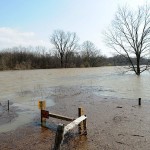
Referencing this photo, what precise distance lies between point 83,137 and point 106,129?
1.20 meters

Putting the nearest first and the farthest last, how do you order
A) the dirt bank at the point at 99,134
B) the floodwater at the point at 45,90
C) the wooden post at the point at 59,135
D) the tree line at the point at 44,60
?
the wooden post at the point at 59,135 → the dirt bank at the point at 99,134 → the floodwater at the point at 45,90 → the tree line at the point at 44,60

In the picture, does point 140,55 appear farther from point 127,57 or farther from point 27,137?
point 27,137

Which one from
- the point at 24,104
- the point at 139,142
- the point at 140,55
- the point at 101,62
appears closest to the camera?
the point at 139,142

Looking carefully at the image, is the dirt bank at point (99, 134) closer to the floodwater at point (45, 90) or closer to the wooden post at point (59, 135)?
the wooden post at point (59, 135)

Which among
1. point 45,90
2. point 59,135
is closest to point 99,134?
point 59,135

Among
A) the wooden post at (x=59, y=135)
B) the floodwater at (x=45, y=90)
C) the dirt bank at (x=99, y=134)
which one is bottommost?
the dirt bank at (x=99, y=134)

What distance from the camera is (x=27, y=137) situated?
761 centimetres

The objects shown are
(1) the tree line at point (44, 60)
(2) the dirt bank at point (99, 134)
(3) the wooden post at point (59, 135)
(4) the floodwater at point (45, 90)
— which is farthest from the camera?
(1) the tree line at point (44, 60)

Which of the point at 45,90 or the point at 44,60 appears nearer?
the point at 45,90

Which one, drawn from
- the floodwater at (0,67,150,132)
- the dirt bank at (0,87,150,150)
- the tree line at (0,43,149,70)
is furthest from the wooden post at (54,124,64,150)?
the tree line at (0,43,149,70)

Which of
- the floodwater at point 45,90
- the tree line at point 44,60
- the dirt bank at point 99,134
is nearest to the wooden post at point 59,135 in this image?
the dirt bank at point 99,134

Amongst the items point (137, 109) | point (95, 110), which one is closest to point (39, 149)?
point (95, 110)

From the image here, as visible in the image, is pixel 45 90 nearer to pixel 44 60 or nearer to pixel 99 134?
pixel 99 134

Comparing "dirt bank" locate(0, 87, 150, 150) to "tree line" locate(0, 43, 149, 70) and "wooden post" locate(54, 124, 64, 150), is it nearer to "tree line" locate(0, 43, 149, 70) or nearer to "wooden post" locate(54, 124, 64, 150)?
"wooden post" locate(54, 124, 64, 150)
